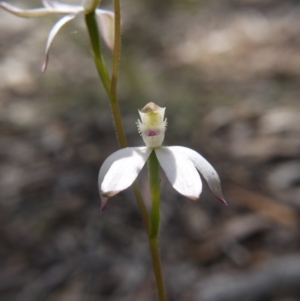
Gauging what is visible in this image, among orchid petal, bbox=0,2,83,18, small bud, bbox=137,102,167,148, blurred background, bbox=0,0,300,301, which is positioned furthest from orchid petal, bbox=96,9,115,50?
blurred background, bbox=0,0,300,301

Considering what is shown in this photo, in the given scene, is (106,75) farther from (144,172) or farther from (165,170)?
(144,172)

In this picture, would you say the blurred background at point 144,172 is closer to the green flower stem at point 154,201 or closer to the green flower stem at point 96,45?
the green flower stem at point 154,201

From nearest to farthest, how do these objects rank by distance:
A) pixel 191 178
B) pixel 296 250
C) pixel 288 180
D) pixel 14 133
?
pixel 191 178, pixel 296 250, pixel 288 180, pixel 14 133

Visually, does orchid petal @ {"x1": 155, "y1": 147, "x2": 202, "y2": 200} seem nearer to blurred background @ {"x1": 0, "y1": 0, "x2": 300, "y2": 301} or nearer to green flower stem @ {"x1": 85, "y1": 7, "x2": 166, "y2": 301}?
green flower stem @ {"x1": 85, "y1": 7, "x2": 166, "y2": 301}

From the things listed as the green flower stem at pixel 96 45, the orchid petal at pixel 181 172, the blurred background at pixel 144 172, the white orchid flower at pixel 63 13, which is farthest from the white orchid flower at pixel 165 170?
the blurred background at pixel 144 172

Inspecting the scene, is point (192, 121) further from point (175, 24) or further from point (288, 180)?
point (175, 24)

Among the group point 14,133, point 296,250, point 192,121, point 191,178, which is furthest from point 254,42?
point 191,178

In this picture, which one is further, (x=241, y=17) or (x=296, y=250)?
(x=241, y=17)
